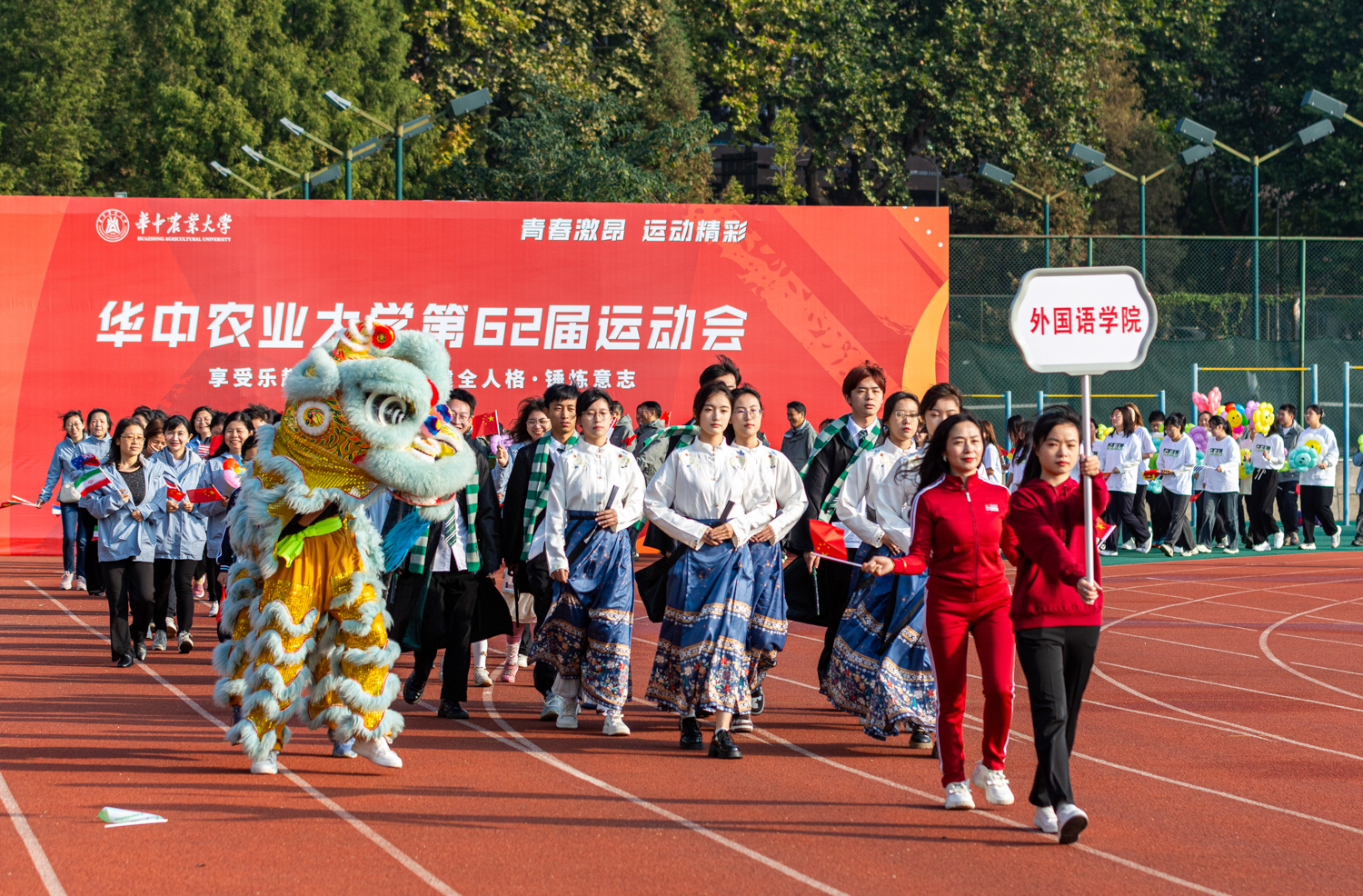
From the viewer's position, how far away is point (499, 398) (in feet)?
57.3

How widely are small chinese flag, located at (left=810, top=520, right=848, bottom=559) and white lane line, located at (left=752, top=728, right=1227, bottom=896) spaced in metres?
1.02

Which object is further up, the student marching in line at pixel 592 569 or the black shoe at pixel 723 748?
the student marching in line at pixel 592 569

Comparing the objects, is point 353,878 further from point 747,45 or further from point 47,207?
point 747,45

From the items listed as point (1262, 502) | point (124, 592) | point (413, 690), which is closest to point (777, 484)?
point (413, 690)

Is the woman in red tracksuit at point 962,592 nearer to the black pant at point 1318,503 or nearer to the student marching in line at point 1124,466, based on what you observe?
the student marching in line at point 1124,466

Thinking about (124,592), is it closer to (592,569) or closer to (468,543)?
(468,543)

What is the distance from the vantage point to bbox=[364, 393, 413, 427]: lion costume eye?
21.8ft

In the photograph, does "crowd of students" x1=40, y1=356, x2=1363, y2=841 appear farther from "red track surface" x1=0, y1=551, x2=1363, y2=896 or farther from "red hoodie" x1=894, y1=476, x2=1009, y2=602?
"red track surface" x1=0, y1=551, x2=1363, y2=896

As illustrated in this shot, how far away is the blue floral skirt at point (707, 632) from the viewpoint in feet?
23.5

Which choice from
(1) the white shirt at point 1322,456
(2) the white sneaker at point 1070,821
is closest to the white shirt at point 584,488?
(2) the white sneaker at point 1070,821

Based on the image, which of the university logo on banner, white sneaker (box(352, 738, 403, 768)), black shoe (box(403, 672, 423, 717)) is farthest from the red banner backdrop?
white sneaker (box(352, 738, 403, 768))

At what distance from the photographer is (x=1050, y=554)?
5.57 metres

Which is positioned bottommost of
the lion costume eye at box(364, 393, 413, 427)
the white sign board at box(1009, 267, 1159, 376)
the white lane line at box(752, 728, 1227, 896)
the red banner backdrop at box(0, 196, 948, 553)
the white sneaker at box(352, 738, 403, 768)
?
the white lane line at box(752, 728, 1227, 896)

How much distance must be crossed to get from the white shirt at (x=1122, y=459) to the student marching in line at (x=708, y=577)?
10.6 metres
